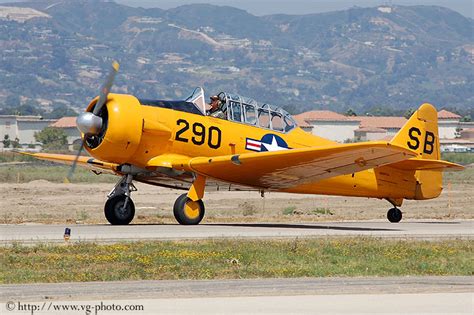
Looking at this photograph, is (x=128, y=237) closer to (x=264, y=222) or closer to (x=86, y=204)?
(x=264, y=222)

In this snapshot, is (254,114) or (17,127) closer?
(254,114)

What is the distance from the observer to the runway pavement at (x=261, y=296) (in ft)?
39.5

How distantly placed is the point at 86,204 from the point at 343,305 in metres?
27.4

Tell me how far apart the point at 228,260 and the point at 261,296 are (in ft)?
11.5

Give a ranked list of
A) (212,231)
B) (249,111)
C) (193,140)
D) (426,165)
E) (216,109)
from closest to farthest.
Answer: (212,231)
(193,140)
(216,109)
(249,111)
(426,165)

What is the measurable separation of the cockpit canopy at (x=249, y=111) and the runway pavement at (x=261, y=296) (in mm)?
9732

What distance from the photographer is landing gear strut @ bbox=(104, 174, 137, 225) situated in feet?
76.7

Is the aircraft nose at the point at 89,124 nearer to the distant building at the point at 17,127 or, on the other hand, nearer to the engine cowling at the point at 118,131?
the engine cowling at the point at 118,131

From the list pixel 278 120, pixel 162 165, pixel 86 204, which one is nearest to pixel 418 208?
pixel 86 204

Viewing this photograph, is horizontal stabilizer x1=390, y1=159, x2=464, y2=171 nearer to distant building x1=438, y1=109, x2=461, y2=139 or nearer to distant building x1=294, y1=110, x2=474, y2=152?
distant building x1=294, y1=110, x2=474, y2=152

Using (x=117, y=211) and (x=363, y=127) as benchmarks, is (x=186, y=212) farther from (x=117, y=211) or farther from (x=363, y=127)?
(x=363, y=127)

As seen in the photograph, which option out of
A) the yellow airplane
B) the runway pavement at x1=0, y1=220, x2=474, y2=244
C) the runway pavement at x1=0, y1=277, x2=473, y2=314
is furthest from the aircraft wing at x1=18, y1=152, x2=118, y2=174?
the runway pavement at x1=0, y1=277, x2=473, y2=314

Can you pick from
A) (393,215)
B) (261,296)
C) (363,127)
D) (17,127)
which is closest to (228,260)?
(261,296)

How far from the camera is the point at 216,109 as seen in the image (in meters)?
23.9
